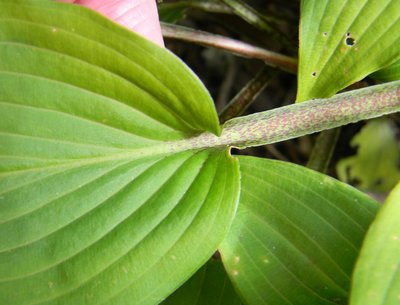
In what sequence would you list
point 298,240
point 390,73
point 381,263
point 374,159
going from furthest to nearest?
1. point 374,159
2. point 390,73
3. point 298,240
4. point 381,263

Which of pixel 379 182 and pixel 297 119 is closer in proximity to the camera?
pixel 297 119

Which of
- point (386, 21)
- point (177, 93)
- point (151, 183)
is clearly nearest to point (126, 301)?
point (151, 183)

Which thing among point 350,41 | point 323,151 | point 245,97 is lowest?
point 323,151

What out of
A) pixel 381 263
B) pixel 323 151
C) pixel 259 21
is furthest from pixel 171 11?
pixel 381 263

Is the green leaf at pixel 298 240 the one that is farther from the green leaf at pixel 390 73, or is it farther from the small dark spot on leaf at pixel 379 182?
the small dark spot on leaf at pixel 379 182

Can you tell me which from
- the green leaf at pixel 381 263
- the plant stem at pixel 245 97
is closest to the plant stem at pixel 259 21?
the plant stem at pixel 245 97

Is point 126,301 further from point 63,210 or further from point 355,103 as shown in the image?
point 355,103

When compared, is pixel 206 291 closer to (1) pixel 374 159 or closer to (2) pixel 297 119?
(2) pixel 297 119
